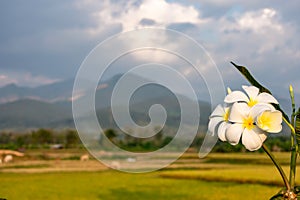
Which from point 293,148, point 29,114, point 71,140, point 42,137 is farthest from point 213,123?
point 29,114

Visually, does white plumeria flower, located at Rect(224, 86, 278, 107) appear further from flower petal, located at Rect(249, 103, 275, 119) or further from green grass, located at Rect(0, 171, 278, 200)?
green grass, located at Rect(0, 171, 278, 200)

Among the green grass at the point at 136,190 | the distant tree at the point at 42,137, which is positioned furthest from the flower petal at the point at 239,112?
the distant tree at the point at 42,137

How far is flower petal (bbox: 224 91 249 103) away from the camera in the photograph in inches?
33.3

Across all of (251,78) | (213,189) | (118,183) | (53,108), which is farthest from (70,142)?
(53,108)

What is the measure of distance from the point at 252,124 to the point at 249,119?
0.01m

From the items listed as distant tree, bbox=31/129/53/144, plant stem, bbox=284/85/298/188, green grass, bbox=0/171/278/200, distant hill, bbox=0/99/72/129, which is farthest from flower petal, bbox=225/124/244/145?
distant hill, bbox=0/99/72/129

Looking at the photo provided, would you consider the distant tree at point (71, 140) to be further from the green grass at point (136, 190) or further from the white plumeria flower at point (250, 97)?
the white plumeria flower at point (250, 97)

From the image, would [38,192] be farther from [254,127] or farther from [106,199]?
[254,127]

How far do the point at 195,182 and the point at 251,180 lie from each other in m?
1.88

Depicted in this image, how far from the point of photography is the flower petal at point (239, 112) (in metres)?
0.83

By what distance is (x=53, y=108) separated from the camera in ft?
493

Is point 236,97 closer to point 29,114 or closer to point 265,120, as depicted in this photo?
point 265,120

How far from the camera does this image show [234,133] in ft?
2.71

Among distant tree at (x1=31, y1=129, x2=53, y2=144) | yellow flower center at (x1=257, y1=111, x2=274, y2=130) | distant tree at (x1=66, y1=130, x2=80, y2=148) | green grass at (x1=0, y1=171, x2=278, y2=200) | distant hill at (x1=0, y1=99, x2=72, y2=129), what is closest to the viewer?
yellow flower center at (x1=257, y1=111, x2=274, y2=130)
